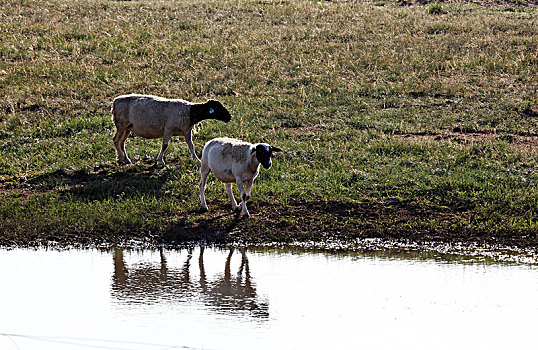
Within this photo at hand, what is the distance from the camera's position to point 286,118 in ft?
68.3

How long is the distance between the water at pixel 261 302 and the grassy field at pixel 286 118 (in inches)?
66.2

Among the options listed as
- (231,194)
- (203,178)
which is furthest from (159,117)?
(231,194)

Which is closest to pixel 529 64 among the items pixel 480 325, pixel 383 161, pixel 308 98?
pixel 308 98

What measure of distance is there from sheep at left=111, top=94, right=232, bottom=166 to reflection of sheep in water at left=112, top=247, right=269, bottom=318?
6367mm

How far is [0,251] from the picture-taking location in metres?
12.3

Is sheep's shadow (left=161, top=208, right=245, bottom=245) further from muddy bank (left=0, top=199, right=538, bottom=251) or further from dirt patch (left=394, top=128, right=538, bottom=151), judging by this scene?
dirt patch (left=394, top=128, right=538, bottom=151)

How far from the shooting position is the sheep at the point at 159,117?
1725cm

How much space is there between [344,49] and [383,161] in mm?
12372

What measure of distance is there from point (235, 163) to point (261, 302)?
4646mm

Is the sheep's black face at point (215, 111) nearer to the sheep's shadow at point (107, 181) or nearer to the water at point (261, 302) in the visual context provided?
the sheep's shadow at point (107, 181)

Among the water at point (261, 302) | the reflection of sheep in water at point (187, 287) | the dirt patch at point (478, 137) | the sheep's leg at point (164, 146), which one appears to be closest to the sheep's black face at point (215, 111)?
the sheep's leg at point (164, 146)

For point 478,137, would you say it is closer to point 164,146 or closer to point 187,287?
point 164,146

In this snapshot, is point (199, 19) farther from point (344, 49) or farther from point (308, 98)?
point (308, 98)

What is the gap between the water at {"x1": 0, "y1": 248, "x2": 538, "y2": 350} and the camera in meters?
8.07
